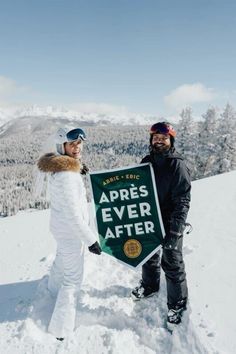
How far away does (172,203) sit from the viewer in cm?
514

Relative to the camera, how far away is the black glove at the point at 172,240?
15.9 feet

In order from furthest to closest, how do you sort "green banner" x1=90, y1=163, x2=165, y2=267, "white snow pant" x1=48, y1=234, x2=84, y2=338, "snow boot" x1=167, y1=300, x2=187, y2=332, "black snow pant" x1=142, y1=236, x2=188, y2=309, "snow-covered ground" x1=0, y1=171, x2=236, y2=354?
"green banner" x1=90, y1=163, x2=165, y2=267 < "black snow pant" x1=142, y1=236, x2=188, y2=309 < "snow boot" x1=167, y1=300, x2=187, y2=332 < "white snow pant" x1=48, y1=234, x2=84, y2=338 < "snow-covered ground" x1=0, y1=171, x2=236, y2=354

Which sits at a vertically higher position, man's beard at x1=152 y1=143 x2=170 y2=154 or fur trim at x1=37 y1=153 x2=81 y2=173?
man's beard at x1=152 y1=143 x2=170 y2=154

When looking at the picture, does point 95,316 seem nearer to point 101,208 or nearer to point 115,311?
point 115,311

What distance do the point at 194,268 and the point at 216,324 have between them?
1.69 metres

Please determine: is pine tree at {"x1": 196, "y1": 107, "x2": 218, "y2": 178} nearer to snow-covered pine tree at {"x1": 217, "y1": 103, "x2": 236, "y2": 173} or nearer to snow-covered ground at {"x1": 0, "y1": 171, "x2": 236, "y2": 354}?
snow-covered pine tree at {"x1": 217, "y1": 103, "x2": 236, "y2": 173}

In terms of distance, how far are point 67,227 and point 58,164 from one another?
0.98 metres

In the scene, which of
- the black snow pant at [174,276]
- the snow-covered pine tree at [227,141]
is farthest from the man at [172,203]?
the snow-covered pine tree at [227,141]

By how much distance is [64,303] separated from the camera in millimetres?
4848

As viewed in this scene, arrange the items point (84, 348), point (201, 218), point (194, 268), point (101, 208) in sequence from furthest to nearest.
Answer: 1. point (201, 218)
2. point (194, 268)
3. point (101, 208)
4. point (84, 348)

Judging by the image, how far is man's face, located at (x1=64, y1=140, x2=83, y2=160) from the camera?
5.11 metres

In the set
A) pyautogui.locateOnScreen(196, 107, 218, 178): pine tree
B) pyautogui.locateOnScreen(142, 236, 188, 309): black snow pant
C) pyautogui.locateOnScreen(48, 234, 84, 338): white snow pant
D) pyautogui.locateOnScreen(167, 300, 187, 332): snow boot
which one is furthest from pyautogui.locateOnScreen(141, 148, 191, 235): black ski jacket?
pyautogui.locateOnScreen(196, 107, 218, 178): pine tree

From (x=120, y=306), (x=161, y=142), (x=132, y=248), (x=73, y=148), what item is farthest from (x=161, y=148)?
(x=120, y=306)

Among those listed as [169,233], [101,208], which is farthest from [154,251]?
[101,208]
